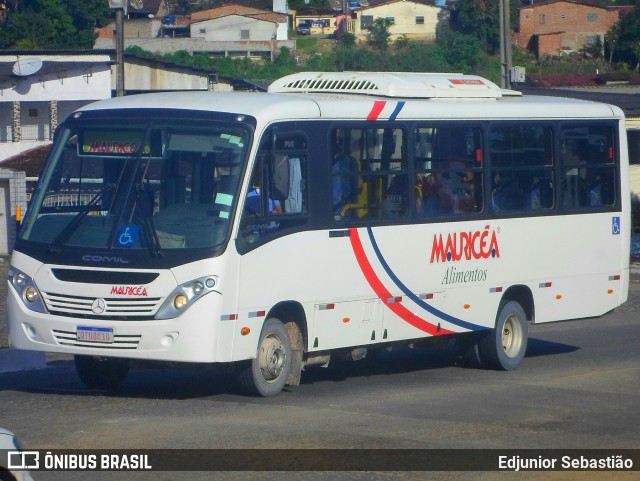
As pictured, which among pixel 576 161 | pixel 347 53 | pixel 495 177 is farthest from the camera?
pixel 347 53

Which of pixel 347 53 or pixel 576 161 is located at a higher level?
Answer: pixel 347 53

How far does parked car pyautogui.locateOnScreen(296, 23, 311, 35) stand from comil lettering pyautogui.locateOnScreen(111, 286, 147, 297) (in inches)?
3771

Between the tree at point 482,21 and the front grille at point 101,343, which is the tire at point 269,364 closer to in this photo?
the front grille at point 101,343

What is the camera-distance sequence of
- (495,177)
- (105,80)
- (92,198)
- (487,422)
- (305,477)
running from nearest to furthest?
(305,477) → (487,422) → (92,198) → (495,177) → (105,80)

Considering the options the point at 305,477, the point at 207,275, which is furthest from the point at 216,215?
the point at 305,477

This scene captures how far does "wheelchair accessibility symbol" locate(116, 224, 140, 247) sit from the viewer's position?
35.6ft

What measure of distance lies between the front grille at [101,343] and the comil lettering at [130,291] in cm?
37

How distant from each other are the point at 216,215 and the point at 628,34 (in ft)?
262

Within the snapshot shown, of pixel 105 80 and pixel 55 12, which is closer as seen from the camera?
pixel 105 80

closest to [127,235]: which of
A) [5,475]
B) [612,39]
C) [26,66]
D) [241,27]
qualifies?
[5,475]

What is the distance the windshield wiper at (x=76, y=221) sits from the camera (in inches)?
437

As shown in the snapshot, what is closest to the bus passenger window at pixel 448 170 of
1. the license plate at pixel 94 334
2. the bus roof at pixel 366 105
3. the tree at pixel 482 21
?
the bus roof at pixel 366 105

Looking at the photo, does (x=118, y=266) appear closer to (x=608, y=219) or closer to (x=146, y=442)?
(x=146, y=442)

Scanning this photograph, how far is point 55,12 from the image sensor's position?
83000mm
